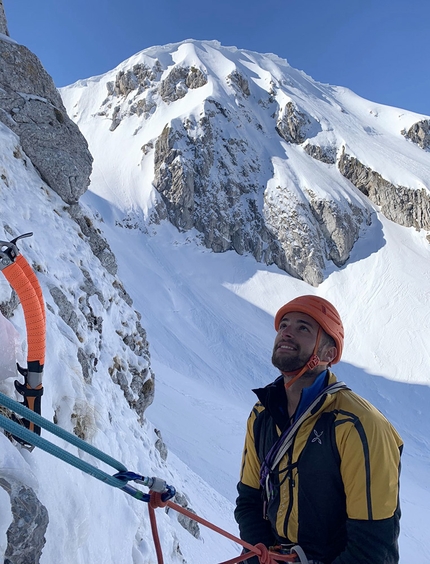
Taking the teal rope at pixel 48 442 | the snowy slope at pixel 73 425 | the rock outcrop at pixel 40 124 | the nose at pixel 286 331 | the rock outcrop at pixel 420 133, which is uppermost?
the rock outcrop at pixel 420 133

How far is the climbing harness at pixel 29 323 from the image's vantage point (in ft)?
10.5

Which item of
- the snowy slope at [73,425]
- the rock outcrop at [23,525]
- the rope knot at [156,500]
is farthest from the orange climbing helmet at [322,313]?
the snowy slope at [73,425]

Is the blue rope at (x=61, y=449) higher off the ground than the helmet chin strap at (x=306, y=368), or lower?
lower

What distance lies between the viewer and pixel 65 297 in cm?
616

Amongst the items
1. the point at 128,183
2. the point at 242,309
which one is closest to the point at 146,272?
the point at 242,309

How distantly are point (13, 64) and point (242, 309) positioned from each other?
1023 inches

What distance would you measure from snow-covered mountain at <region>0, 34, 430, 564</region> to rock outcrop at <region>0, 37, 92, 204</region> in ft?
1.12

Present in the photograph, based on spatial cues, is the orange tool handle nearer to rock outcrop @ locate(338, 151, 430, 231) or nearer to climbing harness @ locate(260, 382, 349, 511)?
climbing harness @ locate(260, 382, 349, 511)

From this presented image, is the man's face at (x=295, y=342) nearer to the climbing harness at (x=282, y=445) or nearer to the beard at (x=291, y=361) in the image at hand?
the beard at (x=291, y=361)

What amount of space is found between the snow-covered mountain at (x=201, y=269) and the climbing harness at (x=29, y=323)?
7.9 inches

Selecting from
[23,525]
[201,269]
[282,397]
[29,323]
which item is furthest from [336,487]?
[201,269]

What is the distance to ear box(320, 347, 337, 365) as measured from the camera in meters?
2.57

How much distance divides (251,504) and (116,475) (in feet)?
3.26

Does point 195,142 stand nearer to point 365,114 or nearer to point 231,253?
point 231,253
